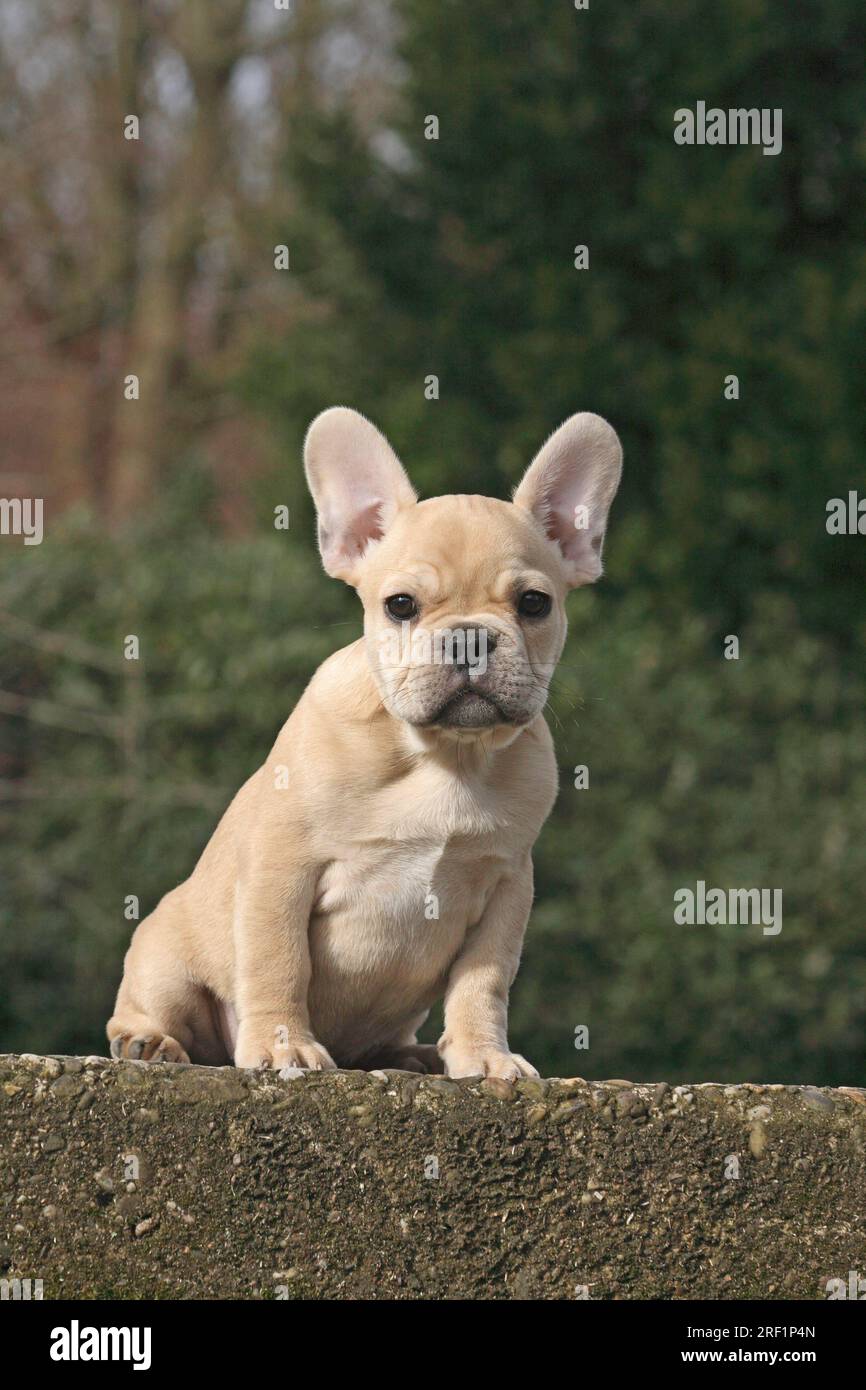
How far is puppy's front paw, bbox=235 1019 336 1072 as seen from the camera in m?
4.26

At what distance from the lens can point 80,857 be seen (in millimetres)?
9383

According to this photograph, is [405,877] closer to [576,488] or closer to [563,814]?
[576,488]

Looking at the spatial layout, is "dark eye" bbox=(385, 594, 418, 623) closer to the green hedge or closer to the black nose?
the black nose

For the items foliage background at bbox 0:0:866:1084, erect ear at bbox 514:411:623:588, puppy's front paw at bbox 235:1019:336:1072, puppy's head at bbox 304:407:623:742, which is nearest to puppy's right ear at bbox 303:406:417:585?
puppy's head at bbox 304:407:623:742

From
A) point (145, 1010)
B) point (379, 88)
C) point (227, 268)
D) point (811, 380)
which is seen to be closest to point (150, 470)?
point (227, 268)

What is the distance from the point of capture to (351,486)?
4.69 metres

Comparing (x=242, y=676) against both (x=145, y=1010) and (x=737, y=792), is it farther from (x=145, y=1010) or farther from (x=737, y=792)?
(x=145, y=1010)

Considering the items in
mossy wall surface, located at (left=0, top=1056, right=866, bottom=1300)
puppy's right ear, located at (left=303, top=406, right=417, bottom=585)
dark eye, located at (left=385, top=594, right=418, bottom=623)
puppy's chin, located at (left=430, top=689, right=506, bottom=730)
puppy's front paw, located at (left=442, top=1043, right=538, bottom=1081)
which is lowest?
mossy wall surface, located at (left=0, top=1056, right=866, bottom=1300)

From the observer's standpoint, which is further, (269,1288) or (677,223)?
(677,223)

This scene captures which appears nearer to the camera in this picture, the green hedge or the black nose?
the black nose

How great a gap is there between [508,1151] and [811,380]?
292 inches

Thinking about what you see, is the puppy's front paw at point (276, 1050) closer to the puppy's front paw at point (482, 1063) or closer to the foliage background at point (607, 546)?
the puppy's front paw at point (482, 1063)

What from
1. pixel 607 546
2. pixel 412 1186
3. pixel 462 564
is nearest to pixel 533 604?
pixel 462 564

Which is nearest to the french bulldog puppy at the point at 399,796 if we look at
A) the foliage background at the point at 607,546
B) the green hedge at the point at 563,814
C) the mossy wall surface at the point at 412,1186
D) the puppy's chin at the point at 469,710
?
the puppy's chin at the point at 469,710
